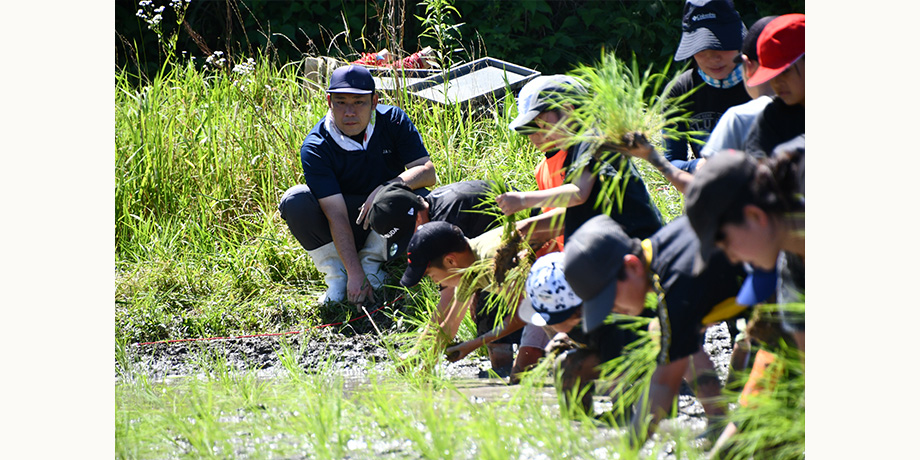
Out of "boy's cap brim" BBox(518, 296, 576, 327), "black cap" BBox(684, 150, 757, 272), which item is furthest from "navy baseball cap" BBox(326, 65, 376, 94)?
"black cap" BBox(684, 150, 757, 272)

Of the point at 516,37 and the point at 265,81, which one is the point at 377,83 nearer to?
the point at 265,81

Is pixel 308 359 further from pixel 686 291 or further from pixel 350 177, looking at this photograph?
pixel 686 291

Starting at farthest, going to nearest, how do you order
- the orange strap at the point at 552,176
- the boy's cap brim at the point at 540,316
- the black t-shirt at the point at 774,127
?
the orange strap at the point at 552,176 → the boy's cap brim at the point at 540,316 → the black t-shirt at the point at 774,127

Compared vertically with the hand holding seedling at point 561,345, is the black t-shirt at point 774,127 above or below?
above

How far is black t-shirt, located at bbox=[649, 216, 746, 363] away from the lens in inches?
103

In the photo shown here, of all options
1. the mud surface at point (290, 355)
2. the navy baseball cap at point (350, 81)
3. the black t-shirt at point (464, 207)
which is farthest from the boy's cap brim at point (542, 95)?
the navy baseball cap at point (350, 81)

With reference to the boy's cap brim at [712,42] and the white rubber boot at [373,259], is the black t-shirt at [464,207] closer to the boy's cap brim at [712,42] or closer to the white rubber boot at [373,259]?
the white rubber boot at [373,259]

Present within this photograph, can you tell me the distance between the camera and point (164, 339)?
16.8 feet

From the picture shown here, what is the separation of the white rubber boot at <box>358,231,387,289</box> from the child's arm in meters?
2.00

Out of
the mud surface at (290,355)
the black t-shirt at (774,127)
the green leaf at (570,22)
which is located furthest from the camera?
the green leaf at (570,22)

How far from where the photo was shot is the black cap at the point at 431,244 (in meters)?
3.87

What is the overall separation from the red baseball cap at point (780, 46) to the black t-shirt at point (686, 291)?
0.63m

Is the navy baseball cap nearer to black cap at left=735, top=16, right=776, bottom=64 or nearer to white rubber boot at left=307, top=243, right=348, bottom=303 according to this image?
white rubber boot at left=307, top=243, right=348, bottom=303

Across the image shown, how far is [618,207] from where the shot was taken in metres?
3.34
